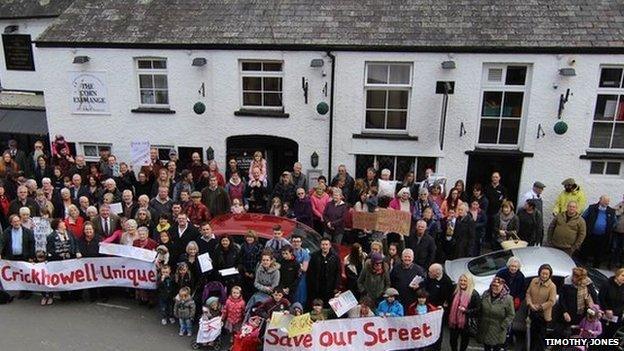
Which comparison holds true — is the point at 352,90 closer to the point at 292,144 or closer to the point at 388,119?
the point at 388,119

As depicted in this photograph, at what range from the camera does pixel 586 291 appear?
24.2 feet

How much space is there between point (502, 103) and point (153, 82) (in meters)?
8.40

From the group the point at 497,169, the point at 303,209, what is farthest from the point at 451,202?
the point at 303,209

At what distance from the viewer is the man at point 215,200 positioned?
10.7m

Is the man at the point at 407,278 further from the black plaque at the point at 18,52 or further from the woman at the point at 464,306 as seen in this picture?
the black plaque at the point at 18,52

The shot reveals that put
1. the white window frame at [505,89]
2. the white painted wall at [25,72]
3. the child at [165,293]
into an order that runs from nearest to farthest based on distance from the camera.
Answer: the child at [165,293] → the white window frame at [505,89] → the white painted wall at [25,72]

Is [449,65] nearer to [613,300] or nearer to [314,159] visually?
[314,159]

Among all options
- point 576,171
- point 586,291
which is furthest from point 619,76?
point 586,291

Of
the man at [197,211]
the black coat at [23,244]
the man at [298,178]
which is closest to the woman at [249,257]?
the man at [197,211]

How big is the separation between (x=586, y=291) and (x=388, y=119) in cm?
623

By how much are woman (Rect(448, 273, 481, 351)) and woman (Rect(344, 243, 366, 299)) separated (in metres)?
1.52

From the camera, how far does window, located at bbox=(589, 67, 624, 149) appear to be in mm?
11289

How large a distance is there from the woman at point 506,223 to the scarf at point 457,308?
114 inches

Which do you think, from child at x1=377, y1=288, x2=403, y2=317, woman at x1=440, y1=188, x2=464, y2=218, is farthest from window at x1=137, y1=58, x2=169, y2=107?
child at x1=377, y1=288, x2=403, y2=317
